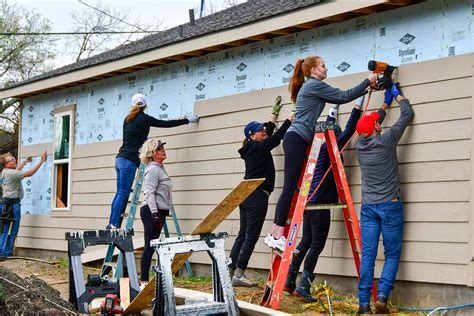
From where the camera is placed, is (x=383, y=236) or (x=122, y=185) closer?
(x=383, y=236)

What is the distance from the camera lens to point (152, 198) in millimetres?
8172

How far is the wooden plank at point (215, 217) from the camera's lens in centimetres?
522

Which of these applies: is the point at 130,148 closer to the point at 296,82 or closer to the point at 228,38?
the point at 228,38

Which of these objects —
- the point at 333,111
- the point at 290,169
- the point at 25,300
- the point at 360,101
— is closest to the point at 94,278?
the point at 25,300

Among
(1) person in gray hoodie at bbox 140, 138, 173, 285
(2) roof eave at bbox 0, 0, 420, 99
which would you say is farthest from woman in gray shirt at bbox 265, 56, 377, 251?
(1) person in gray hoodie at bbox 140, 138, 173, 285

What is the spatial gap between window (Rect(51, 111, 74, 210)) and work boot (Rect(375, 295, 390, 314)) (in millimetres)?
7870

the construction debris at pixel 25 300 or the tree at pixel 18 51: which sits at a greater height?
the tree at pixel 18 51

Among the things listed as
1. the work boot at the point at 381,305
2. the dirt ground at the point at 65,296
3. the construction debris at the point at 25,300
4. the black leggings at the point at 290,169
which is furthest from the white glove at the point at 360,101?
the construction debris at the point at 25,300

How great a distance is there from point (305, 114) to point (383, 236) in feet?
4.80

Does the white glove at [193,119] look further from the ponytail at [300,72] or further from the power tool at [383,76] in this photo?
the power tool at [383,76]

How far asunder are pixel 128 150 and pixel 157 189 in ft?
5.11

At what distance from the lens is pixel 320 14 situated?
287 inches

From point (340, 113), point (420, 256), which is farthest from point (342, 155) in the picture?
point (420, 256)

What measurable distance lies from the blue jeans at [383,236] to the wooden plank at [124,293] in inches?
83.1
